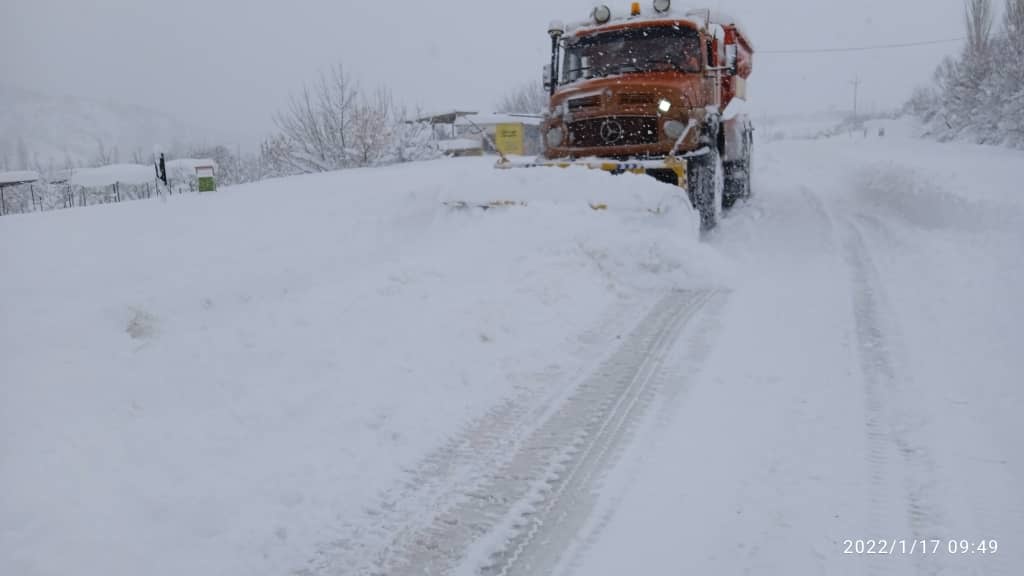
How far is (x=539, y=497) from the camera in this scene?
2.83 m

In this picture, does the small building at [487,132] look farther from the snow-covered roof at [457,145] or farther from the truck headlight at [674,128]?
the truck headlight at [674,128]

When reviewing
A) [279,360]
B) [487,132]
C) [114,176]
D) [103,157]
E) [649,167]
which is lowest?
[279,360]

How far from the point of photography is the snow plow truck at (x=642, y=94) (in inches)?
332

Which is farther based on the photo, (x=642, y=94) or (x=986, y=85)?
(x=986, y=85)

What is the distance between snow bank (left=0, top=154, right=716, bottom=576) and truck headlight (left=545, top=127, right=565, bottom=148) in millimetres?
1565

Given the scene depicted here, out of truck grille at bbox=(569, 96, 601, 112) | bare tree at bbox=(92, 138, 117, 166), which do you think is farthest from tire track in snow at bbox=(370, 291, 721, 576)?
bare tree at bbox=(92, 138, 117, 166)

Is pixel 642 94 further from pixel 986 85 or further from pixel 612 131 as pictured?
pixel 986 85

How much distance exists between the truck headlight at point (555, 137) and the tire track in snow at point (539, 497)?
557cm

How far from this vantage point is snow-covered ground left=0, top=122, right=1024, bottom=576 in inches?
97.9

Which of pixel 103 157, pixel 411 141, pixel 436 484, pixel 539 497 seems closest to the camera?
pixel 539 497

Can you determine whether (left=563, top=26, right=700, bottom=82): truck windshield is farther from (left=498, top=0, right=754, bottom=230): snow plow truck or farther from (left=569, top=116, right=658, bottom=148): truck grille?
(left=569, top=116, right=658, bottom=148): truck grille

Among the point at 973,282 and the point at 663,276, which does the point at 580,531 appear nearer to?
the point at 663,276

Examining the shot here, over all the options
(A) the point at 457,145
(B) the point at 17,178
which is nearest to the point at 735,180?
(A) the point at 457,145

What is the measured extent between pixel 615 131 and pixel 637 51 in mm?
1262
